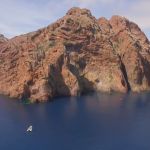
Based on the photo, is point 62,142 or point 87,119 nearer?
point 62,142

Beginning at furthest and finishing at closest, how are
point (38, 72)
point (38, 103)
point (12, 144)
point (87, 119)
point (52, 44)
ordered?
point (52, 44)
point (38, 72)
point (38, 103)
point (87, 119)
point (12, 144)

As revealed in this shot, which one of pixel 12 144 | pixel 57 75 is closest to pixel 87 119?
pixel 12 144

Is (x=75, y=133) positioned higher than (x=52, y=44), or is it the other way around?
(x=52, y=44)

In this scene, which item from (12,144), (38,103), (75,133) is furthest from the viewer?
(38,103)

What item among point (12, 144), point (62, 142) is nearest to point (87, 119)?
point (62, 142)

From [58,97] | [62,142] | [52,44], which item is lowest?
[62,142]

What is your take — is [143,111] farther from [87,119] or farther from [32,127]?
[32,127]
